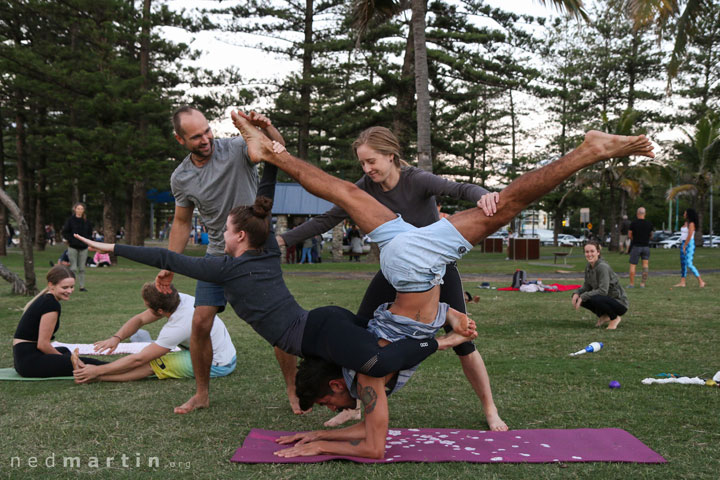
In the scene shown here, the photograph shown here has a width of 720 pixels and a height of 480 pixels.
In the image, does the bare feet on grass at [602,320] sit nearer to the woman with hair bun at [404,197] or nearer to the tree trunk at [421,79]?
the woman with hair bun at [404,197]

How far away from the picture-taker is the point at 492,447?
12.0 ft

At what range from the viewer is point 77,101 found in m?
26.0

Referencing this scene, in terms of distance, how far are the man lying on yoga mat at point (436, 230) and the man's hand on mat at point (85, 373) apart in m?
3.06

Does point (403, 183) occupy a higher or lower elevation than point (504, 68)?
lower

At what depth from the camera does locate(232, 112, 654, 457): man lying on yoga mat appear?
3.49 metres

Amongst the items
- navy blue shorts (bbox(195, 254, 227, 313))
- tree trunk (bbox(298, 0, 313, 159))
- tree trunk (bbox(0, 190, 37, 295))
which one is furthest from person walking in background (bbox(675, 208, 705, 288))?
tree trunk (bbox(298, 0, 313, 159))

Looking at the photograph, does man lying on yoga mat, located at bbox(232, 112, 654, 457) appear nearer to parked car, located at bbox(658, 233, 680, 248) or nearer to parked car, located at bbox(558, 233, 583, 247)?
parked car, located at bbox(658, 233, 680, 248)

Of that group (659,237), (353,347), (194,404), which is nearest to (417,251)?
(353,347)

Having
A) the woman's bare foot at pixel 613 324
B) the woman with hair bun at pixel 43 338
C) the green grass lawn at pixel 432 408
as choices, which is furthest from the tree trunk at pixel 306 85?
the woman with hair bun at pixel 43 338

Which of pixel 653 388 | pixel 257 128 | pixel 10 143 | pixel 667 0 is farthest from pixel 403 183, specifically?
pixel 10 143

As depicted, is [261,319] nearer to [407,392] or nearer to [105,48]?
[407,392]

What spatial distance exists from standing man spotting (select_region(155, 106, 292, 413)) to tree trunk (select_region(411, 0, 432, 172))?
10845 millimetres

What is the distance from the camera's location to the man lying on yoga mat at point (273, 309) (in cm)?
344

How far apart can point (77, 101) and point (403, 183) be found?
25640 millimetres
